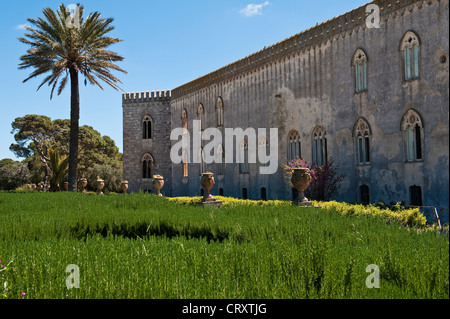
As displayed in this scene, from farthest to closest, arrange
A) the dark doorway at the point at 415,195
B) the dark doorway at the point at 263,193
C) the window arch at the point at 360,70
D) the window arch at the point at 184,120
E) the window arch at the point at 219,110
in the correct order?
1. the window arch at the point at 184,120
2. the window arch at the point at 219,110
3. the dark doorway at the point at 263,193
4. the window arch at the point at 360,70
5. the dark doorway at the point at 415,195

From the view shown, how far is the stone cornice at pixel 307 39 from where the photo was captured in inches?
589

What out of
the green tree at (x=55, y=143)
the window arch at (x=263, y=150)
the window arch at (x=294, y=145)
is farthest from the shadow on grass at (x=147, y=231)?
the green tree at (x=55, y=143)

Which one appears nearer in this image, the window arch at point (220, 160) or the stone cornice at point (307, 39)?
the stone cornice at point (307, 39)

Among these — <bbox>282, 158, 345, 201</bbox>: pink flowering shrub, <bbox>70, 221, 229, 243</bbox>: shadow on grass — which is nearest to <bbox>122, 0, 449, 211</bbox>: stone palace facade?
<bbox>282, 158, 345, 201</bbox>: pink flowering shrub

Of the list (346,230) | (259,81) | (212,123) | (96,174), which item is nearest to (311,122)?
(259,81)

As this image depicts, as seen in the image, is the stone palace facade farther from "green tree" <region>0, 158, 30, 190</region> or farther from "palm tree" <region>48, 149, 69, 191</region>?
"green tree" <region>0, 158, 30, 190</region>

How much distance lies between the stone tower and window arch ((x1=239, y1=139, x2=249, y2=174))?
9624 millimetres

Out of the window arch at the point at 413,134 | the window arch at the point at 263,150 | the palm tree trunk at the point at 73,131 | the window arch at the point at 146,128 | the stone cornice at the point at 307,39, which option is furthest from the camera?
the window arch at the point at 146,128

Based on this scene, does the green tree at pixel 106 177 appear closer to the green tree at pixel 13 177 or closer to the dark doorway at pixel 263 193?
the green tree at pixel 13 177

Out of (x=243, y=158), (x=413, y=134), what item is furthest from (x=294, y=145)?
(x=413, y=134)

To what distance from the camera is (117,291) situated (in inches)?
137

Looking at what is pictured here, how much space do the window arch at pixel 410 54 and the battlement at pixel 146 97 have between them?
20.6 metres
